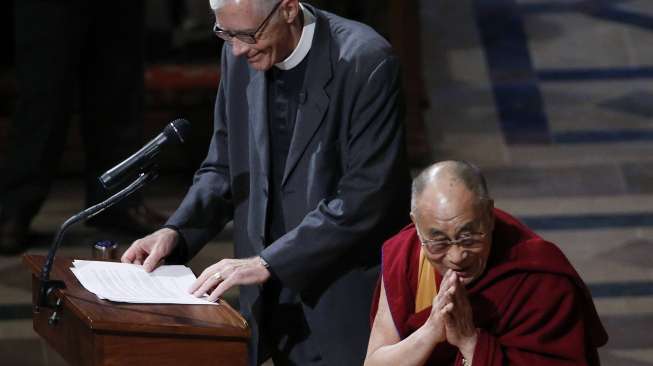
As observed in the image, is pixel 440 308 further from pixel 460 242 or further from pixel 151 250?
pixel 151 250

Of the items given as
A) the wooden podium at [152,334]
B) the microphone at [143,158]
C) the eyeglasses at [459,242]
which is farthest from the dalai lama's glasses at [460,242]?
the microphone at [143,158]

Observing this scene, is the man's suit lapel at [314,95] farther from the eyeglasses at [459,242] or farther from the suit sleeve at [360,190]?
the eyeglasses at [459,242]

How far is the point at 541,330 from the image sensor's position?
3.33m

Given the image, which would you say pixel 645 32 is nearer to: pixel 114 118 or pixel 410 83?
pixel 410 83

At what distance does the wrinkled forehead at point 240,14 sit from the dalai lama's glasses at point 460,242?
0.72m

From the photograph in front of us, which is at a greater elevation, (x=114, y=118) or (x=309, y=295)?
(x=309, y=295)

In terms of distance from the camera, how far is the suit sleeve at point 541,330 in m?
3.33

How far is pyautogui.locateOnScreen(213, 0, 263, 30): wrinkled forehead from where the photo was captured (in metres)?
3.61

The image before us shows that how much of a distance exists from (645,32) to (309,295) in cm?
679

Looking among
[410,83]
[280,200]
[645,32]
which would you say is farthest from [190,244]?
[645,32]

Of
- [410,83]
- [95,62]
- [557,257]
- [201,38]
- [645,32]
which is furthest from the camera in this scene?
[645,32]

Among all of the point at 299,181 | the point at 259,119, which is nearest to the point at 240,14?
the point at 259,119

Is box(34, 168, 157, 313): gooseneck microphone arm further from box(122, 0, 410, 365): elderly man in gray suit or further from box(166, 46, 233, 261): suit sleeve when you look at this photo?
box(166, 46, 233, 261): suit sleeve

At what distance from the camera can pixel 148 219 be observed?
23.5ft
